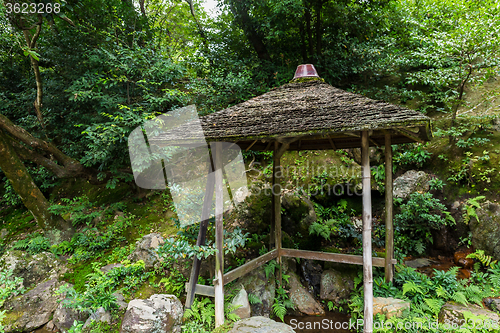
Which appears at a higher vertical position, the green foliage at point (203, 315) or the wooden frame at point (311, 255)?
the wooden frame at point (311, 255)

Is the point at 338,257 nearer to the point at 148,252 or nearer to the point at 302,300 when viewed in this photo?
the point at 302,300

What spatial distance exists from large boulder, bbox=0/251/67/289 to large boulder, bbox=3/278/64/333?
35 cm

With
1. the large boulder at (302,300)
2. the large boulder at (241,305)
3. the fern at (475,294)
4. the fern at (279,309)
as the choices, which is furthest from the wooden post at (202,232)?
the fern at (475,294)

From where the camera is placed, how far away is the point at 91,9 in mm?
6559

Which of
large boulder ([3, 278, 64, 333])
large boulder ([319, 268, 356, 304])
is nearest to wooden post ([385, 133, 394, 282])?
large boulder ([319, 268, 356, 304])

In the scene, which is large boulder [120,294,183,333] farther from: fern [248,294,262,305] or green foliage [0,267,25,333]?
green foliage [0,267,25,333]

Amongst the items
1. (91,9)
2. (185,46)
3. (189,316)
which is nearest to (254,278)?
(189,316)

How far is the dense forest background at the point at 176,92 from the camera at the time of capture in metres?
6.16

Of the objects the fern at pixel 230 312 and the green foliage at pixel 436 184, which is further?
the green foliage at pixel 436 184

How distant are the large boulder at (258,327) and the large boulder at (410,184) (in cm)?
516

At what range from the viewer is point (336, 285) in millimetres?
5340

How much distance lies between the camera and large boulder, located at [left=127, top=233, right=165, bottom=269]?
5250mm

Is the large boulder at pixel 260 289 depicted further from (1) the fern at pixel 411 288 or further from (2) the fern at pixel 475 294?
(2) the fern at pixel 475 294

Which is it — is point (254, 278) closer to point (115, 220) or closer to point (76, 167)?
point (115, 220)
